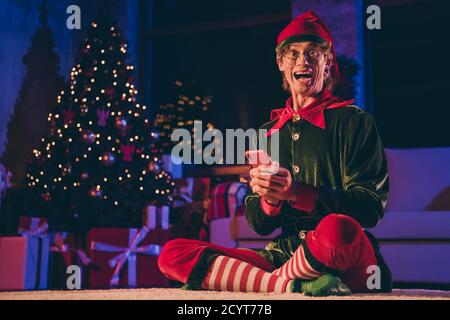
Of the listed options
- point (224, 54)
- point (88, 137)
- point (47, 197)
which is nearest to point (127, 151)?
point (88, 137)

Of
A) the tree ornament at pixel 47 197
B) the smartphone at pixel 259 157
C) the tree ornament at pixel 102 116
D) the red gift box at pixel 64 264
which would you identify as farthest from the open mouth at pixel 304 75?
the tree ornament at pixel 47 197

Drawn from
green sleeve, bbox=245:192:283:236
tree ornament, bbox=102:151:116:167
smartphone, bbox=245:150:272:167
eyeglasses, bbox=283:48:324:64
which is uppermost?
eyeglasses, bbox=283:48:324:64

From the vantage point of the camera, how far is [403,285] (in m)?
3.35

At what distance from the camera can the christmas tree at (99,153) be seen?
4.62m

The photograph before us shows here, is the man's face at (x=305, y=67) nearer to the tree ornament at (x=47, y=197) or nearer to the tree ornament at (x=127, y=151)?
the tree ornament at (x=127, y=151)

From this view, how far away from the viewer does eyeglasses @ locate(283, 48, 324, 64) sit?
2.13m

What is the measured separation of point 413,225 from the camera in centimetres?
327

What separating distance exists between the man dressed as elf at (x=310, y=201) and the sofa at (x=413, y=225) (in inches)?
50.5

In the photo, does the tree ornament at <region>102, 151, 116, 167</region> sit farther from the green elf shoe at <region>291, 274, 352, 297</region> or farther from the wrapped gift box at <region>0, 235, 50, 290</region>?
the green elf shoe at <region>291, 274, 352, 297</region>

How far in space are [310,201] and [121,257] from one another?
2.34 meters

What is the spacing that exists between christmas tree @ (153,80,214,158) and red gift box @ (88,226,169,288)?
213cm

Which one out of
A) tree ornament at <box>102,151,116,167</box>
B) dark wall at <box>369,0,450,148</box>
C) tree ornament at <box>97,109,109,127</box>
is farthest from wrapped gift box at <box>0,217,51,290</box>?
dark wall at <box>369,0,450,148</box>

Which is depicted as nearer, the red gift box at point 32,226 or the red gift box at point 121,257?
the red gift box at point 121,257

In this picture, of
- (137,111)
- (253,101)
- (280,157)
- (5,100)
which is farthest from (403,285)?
(5,100)
